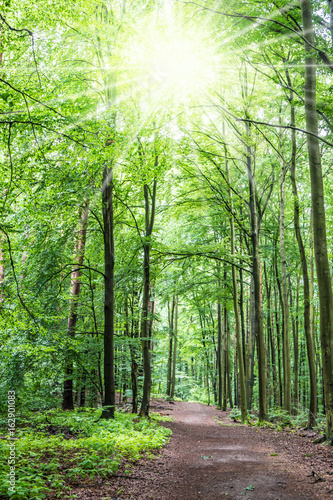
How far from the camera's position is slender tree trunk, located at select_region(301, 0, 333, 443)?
18.9 ft

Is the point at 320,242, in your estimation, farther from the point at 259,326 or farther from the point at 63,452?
the point at 63,452

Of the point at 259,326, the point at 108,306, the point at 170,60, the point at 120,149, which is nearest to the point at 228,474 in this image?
the point at 108,306

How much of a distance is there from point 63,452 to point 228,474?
2.74 m

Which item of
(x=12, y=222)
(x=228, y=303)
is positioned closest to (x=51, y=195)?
(x=12, y=222)

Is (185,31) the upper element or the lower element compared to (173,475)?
upper

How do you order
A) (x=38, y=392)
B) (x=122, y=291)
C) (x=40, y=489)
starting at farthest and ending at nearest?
(x=122, y=291), (x=38, y=392), (x=40, y=489)

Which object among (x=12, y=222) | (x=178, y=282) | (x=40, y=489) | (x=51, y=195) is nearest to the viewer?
(x=40, y=489)

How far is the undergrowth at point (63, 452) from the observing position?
3.82m

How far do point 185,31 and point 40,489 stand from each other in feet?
34.4

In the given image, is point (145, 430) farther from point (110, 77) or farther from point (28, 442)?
point (110, 77)

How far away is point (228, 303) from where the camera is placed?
49.5 ft

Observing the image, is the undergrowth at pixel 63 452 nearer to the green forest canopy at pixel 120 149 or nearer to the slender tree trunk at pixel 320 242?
the green forest canopy at pixel 120 149

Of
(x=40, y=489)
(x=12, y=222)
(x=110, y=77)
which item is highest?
(x=110, y=77)

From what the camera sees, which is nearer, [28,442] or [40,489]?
[40,489]
